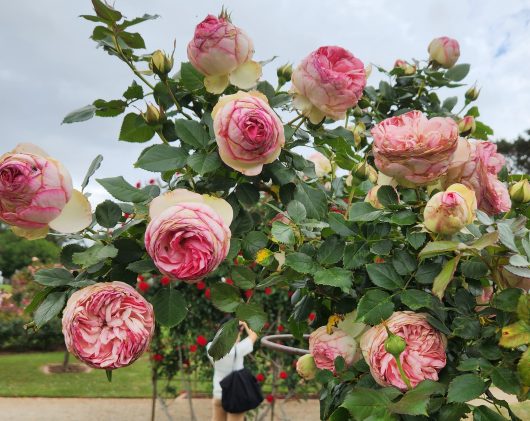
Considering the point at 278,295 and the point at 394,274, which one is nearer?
the point at 394,274

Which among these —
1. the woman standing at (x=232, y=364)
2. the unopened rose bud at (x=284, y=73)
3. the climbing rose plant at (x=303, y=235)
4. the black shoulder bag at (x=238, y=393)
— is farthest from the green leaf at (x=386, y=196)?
the black shoulder bag at (x=238, y=393)

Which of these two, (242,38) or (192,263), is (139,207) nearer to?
(192,263)

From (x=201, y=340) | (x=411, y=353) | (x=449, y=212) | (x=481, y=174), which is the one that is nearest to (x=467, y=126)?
(x=481, y=174)

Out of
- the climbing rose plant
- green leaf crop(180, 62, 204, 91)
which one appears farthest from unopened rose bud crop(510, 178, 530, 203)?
green leaf crop(180, 62, 204, 91)

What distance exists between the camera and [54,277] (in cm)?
94

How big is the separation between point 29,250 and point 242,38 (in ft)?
63.9

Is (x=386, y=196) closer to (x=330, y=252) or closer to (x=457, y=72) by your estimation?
(x=330, y=252)

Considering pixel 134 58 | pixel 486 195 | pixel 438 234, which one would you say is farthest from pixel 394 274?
pixel 134 58

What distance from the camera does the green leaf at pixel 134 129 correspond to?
107 cm

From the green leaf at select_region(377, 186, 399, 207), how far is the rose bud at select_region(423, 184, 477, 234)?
0.34ft

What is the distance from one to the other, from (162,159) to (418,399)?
53cm

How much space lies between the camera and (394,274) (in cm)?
90

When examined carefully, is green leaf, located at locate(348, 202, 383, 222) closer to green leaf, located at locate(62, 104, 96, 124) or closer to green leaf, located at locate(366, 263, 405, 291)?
green leaf, located at locate(366, 263, 405, 291)

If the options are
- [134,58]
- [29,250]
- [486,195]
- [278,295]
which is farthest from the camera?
[29,250]
